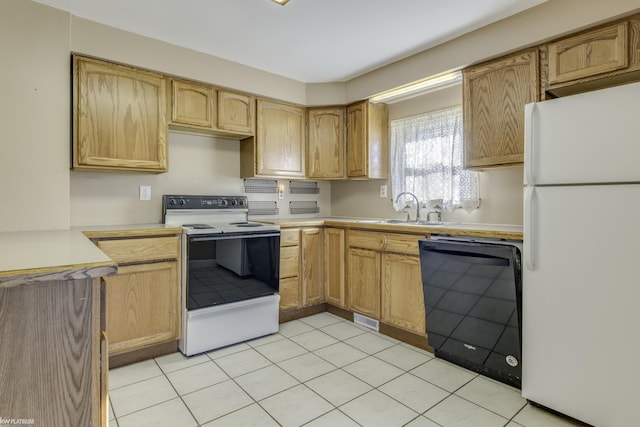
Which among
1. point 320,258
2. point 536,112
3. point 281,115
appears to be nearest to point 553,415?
point 536,112

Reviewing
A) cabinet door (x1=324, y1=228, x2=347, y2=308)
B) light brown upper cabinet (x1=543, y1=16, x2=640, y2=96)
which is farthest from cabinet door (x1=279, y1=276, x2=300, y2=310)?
light brown upper cabinet (x1=543, y1=16, x2=640, y2=96)

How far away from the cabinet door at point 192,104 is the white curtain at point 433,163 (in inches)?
70.6

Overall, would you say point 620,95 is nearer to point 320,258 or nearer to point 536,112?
point 536,112

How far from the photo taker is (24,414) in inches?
35.2

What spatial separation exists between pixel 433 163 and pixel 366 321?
1.56m

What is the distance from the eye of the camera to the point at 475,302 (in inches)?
82.3

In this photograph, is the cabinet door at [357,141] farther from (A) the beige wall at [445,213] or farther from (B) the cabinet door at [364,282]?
(B) the cabinet door at [364,282]

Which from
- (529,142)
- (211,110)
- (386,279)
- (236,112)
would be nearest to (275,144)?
(236,112)

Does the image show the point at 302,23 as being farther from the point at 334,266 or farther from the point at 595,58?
the point at 334,266

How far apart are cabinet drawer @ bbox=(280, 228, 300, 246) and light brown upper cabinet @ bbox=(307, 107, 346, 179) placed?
0.73m

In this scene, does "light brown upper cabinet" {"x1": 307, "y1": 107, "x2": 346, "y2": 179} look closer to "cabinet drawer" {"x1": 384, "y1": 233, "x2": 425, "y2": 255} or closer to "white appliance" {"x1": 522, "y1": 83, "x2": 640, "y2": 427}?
"cabinet drawer" {"x1": 384, "y1": 233, "x2": 425, "y2": 255}

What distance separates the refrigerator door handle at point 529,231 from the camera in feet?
5.83

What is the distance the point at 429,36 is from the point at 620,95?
138 centimetres

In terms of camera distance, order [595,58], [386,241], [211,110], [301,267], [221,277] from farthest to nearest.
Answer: [301,267]
[211,110]
[386,241]
[221,277]
[595,58]
